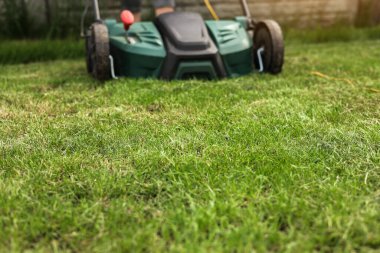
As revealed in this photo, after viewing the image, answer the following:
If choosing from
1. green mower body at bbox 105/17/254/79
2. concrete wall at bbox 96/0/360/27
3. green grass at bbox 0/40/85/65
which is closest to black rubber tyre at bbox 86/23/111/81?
green mower body at bbox 105/17/254/79

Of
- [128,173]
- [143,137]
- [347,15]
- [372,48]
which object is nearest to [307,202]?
[128,173]

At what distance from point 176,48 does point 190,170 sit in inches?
47.8

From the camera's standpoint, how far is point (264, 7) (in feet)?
15.6

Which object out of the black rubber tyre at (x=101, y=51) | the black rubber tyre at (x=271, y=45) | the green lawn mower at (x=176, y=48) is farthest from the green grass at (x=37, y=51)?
the black rubber tyre at (x=271, y=45)

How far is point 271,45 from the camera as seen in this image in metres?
2.53

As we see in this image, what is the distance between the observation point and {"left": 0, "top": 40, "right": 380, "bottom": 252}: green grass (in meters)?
0.95

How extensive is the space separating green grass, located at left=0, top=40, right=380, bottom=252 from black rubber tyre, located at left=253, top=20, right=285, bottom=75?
377mm

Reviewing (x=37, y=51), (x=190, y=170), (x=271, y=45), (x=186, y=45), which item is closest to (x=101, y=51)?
(x=186, y=45)

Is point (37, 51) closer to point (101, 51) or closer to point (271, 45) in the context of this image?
point (101, 51)

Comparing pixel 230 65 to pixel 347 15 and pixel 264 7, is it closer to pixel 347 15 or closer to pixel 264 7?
pixel 264 7

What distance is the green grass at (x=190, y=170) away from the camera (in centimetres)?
95

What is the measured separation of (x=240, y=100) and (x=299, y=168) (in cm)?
80

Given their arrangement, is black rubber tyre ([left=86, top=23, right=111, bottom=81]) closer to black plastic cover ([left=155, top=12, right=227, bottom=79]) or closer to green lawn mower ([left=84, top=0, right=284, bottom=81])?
green lawn mower ([left=84, top=0, right=284, bottom=81])

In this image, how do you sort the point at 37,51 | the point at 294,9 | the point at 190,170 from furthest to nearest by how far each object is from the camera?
the point at 294,9, the point at 37,51, the point at 190,170
